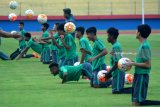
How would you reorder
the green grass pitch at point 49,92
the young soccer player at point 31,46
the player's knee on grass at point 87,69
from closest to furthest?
the green grass pitch at point 49,92 → the player's knee on grass at point 87,69 → the young soccer player at point 31,46

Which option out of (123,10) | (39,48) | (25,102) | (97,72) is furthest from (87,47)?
(123,10)

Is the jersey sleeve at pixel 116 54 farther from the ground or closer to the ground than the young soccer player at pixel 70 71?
farther from the ground

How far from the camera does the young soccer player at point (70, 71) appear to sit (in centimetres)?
1841

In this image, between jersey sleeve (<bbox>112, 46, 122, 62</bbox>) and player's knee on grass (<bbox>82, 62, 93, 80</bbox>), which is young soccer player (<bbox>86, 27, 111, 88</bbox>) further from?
jersey sleeve (<bbox>112, 46, 122, 62</bbox>)

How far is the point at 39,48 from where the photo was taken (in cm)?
2830

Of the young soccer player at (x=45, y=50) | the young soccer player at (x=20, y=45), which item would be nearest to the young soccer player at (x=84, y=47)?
the young soccer player at (x=45, y=50)

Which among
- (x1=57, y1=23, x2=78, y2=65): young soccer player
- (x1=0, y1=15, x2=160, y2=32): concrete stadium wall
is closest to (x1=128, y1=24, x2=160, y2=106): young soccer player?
(x1=57, y1=23, x2=78, y2=65): young soccer player

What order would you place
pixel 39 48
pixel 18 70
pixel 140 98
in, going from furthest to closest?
pixel 39 48 < pixel 18 70 < pixel 140 98

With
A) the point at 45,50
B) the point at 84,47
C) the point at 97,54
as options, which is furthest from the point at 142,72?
the point at 45,50

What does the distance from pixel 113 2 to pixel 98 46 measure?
142 feet

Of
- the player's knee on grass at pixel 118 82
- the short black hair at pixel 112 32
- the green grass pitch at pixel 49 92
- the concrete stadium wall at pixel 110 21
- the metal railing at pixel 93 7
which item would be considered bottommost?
the green grass pitch at pixel 49 92

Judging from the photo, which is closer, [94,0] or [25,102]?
[25,102]

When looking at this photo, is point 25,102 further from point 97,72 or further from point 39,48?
point 39,48

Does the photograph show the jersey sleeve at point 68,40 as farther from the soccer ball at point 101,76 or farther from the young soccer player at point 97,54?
the soccer ball at point 101,76
